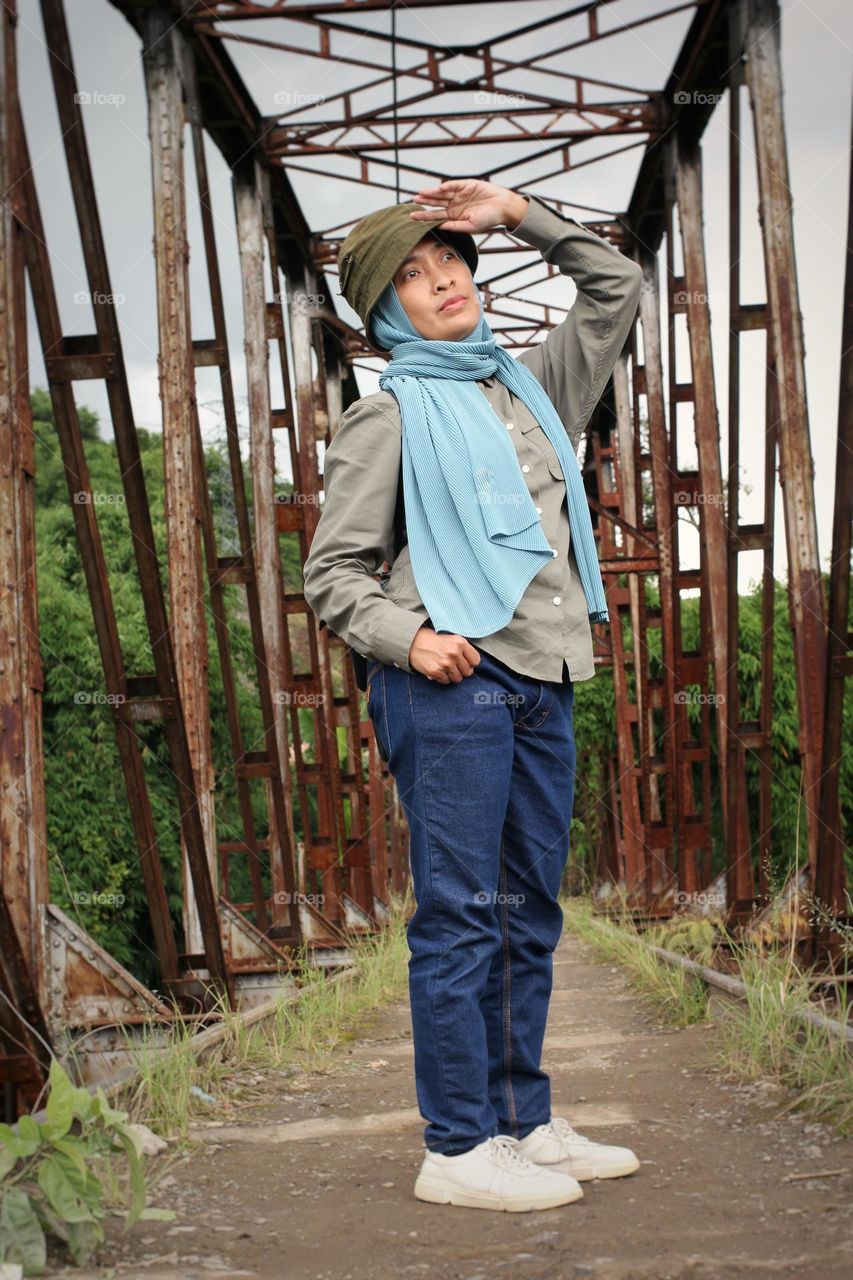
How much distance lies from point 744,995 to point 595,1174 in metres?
1.99

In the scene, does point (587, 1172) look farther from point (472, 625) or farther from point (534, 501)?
point (534, 501)

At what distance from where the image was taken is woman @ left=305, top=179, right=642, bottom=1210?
2.63m

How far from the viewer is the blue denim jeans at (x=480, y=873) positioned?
2631mm

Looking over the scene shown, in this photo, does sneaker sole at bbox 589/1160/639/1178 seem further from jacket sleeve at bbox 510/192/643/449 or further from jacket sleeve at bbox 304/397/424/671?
jacket sleeve at bbox 510/192/643/449

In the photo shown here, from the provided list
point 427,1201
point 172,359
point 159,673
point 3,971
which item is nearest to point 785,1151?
point 427,1201

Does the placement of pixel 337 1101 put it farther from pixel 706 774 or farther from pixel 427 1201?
pixel 706 774

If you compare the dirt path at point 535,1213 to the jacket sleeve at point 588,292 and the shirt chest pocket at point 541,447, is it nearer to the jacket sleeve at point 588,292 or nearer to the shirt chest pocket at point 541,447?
the shirt chest pocket at point 541,447

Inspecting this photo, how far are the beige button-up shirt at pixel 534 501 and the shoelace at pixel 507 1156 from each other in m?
0.91

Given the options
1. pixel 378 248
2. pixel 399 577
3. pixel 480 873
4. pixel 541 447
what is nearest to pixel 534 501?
pixel 541 447

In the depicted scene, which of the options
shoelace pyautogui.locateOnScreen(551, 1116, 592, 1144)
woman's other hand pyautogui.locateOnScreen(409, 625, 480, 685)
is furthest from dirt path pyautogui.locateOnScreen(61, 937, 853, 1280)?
woman's other hand pyautogui.locateOnScreen(409, 625, 480, 685)

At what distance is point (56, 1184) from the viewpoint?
7.23 feet

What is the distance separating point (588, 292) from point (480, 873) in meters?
1.31

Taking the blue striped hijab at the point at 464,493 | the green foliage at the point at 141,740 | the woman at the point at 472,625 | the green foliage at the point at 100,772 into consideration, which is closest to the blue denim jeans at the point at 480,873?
the woman at the point at 472,625

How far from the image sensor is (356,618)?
2.67 metres
